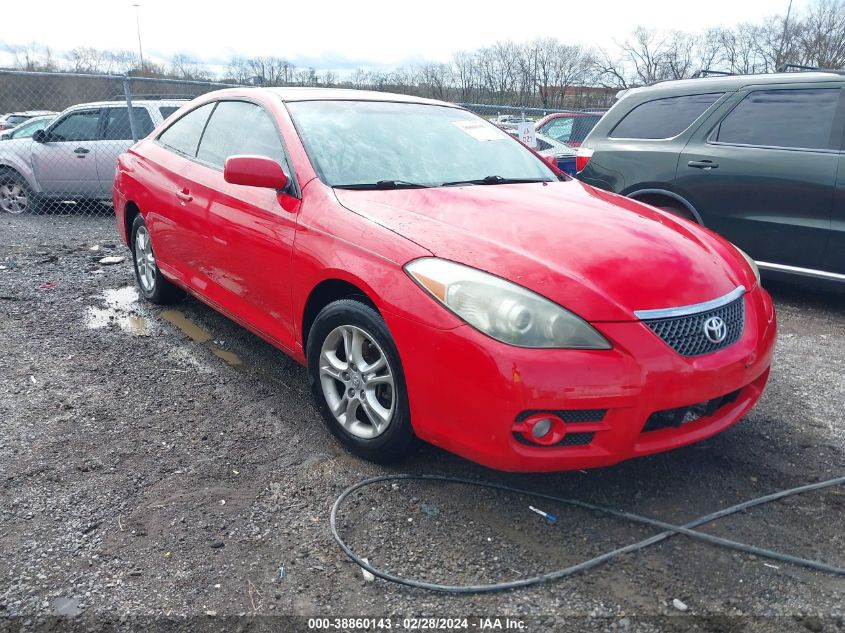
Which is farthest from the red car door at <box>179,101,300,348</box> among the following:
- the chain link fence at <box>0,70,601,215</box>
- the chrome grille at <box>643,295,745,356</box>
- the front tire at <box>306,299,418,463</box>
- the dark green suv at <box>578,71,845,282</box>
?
the chain link fence at <box>0,70,601,215</box>

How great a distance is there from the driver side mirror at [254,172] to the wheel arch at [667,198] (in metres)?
3.45

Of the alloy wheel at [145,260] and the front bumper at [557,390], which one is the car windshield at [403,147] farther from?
the alloy wheel at [145,260]

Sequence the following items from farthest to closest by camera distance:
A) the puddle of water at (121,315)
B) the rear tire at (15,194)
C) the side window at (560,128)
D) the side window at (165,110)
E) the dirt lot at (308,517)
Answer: the side window at (560,128) < the rear tire at (15,194) < the side window at (165,110) < the puddle of water at (121,315) < the dirt lot at (308,517)

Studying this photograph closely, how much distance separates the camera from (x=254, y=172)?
305 cm

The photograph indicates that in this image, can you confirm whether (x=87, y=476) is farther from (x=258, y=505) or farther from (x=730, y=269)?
(x=730, y=269)

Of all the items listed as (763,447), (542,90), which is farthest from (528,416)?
(542,90)

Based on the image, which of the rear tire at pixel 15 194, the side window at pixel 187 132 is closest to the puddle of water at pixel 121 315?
the side window at pixel 187 132

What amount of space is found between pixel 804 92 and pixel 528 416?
14.2 ft

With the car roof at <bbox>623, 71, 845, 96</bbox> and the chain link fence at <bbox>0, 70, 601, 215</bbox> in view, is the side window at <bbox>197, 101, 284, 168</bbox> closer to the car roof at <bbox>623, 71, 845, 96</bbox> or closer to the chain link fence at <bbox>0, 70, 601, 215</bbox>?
the car roof at <bbox>623, 71, 845, 96</bbox>

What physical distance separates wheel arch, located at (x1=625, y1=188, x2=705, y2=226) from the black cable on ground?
316 centimetres

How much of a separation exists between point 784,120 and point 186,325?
4705 millimetres

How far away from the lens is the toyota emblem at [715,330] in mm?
2439

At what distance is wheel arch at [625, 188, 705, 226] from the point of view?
5465mm

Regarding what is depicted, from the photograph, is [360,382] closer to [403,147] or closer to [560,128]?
[403,147]
